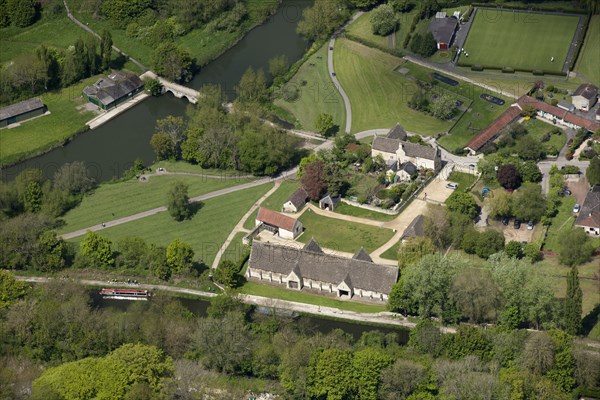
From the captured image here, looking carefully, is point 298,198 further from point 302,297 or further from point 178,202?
point 302,297

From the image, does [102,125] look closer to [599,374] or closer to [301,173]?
[301,173]

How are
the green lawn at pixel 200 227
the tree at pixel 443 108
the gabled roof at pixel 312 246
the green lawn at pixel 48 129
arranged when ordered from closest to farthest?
1. the gabled roof at pixel 312 246
2. the green lawn at pixel 200 227
3. the tree at pixel 443 108
4. the green lawn at pixel 48 129

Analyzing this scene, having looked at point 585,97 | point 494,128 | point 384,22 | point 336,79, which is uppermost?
point 585,97

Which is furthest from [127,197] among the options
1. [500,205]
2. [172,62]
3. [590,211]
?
[590,211]

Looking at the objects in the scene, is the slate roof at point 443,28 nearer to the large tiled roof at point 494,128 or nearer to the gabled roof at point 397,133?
the large tiled roof at point 494,128

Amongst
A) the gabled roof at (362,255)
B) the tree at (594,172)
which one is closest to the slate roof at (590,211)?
the tree at (594,172)

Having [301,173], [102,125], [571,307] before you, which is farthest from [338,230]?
[102,125]
